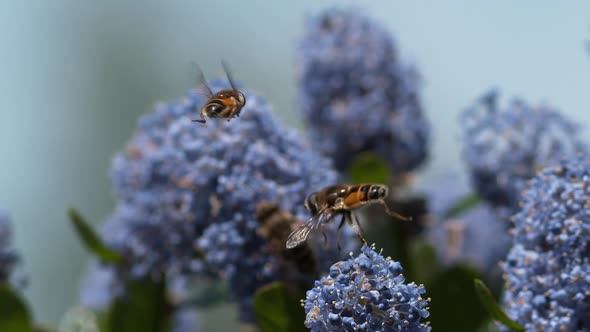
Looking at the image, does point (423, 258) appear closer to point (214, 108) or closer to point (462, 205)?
point (462, 205)

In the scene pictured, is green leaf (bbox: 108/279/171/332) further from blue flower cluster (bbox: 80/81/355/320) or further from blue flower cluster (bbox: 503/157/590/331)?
blue flower cluster (bbox: 503/157/590/331)

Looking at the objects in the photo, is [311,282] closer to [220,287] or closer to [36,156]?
[220,287]

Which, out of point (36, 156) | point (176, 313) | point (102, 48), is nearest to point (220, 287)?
point (176, 313)

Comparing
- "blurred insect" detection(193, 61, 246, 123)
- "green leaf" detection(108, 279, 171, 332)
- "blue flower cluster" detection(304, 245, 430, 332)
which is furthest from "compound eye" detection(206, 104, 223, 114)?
"green leaf" detection(108, 279, 171, 332)

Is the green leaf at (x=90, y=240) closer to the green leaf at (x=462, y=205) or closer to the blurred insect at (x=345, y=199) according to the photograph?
the blurred insect at (x=345, y=199)

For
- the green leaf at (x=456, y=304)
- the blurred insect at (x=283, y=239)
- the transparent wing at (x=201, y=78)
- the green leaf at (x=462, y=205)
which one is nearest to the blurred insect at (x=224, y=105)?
the transparent wing at (x=201, y=78)
